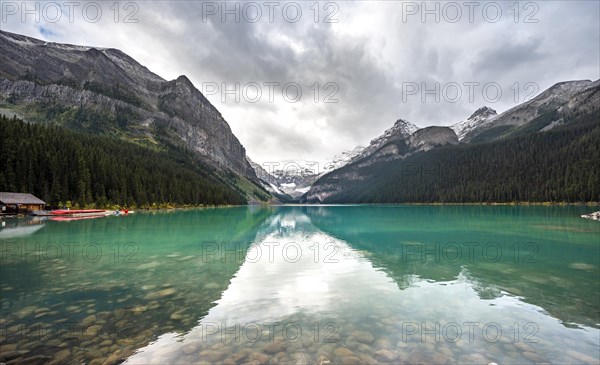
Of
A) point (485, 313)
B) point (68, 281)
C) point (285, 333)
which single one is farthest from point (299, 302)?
point (68, 281)

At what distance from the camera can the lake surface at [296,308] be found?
988 centimetres

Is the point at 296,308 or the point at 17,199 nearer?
the point at 296,308

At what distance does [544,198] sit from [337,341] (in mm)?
191649

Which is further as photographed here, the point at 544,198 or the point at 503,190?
the point at 503,190

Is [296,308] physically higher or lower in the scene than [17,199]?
lower

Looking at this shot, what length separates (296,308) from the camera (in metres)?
14.9

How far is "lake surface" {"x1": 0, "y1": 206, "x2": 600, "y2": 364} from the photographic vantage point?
9875 millimetres

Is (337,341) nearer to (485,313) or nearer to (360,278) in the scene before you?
(485,313)

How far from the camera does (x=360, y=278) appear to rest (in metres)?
20.8

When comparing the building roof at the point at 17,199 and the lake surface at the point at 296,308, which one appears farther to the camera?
the building roof at the point at 17,199

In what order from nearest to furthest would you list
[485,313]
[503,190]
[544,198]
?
[485,313] → [544,198] → [503,190]

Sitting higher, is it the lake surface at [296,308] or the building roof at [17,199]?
the building roof at [17,199]

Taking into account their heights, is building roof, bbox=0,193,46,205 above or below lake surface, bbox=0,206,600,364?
above

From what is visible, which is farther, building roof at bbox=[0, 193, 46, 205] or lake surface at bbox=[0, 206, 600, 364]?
building roof at bbox=[0, 193, 46, 205]
